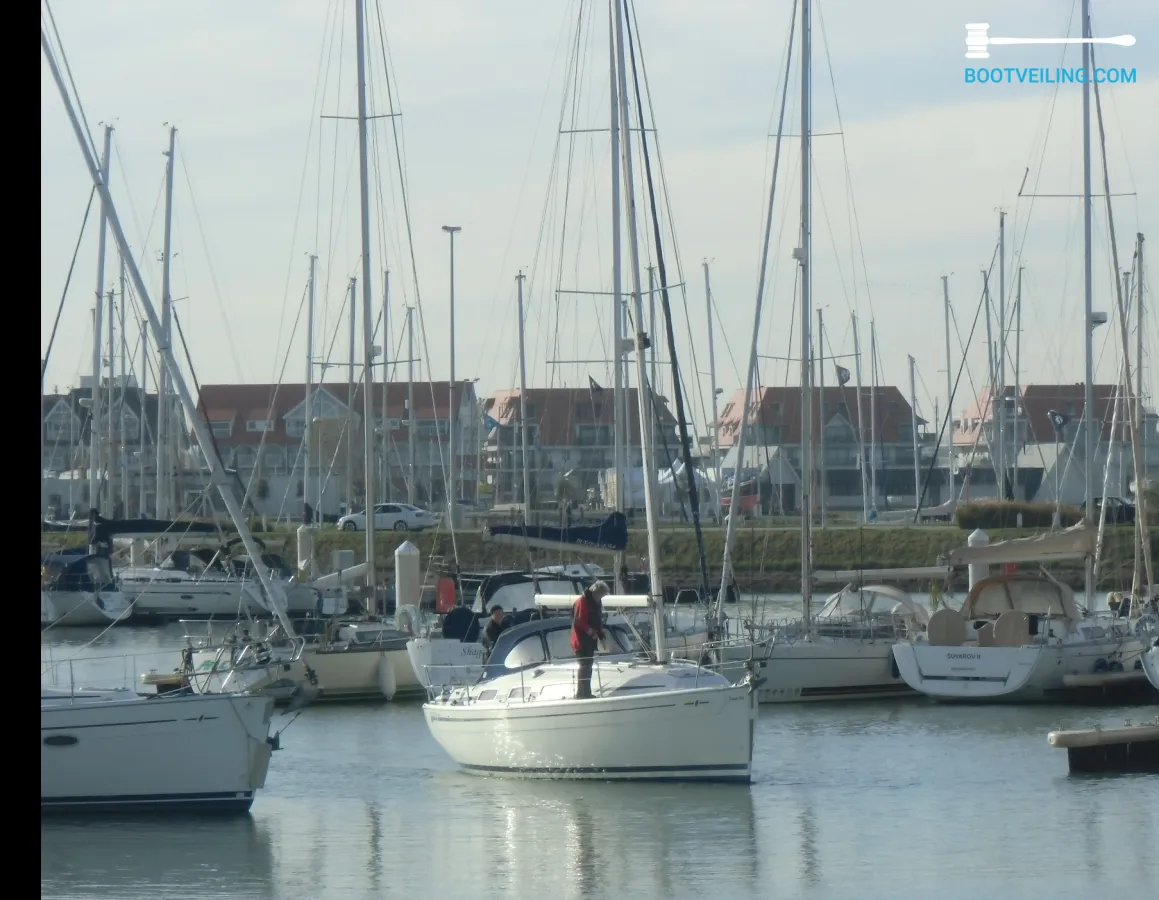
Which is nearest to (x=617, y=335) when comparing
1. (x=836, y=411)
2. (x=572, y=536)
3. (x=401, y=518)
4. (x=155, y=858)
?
(x=572, y=536)

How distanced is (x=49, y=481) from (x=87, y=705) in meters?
81.0

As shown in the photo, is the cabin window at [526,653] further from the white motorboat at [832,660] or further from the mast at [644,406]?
the white motorboat at [832,660]

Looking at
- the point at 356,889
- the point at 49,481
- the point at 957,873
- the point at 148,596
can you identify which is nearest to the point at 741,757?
the point at 957,873

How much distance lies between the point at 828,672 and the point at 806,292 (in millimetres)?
7499

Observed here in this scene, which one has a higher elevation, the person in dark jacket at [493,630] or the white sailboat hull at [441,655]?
the person in dark jacket at [493,630]

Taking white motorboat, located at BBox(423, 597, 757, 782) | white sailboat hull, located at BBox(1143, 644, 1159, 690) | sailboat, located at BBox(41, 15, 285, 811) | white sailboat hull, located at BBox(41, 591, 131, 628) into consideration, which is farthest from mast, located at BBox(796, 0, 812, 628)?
white sailboat hull, located at BBox(41, 591, 131, 628)

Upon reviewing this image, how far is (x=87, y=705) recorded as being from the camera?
17859mm

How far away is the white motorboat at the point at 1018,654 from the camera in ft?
94.1

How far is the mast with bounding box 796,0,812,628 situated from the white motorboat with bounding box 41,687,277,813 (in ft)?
48.9

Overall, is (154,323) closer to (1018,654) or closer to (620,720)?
(620,720)

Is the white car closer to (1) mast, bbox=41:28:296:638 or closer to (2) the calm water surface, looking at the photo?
(2) the calm water surface

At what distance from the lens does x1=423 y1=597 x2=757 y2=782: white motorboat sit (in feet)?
64.1

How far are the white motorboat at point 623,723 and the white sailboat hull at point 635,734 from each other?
1 cm

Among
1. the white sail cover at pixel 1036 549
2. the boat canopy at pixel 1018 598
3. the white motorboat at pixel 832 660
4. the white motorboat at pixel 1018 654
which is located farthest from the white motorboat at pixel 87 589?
the white motorboat at pixel 1018 654
